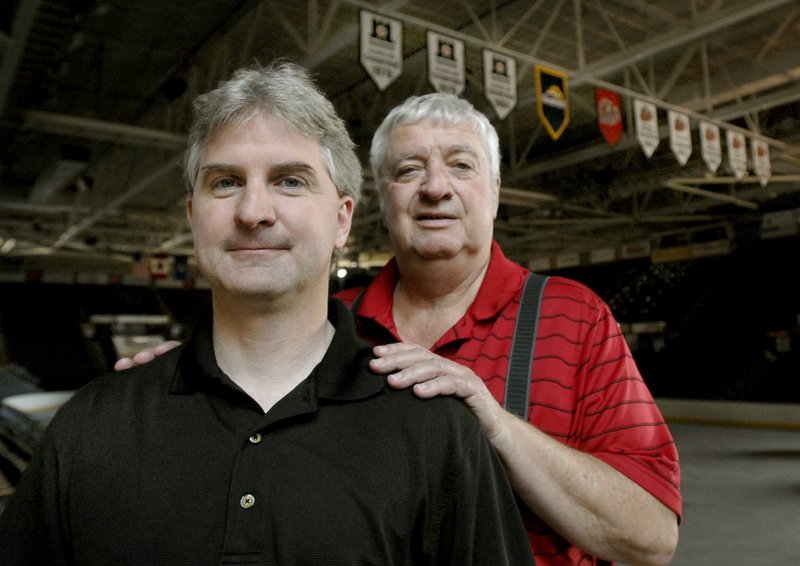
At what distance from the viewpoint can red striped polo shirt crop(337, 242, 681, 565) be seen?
4.83 ft

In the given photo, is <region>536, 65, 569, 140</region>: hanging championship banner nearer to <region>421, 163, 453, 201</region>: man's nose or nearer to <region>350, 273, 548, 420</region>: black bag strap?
<region>421, 163, 453, 201</region>: man's nose

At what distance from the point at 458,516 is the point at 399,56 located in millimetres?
5469

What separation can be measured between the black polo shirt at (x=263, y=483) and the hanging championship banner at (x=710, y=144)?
9356 millimetres

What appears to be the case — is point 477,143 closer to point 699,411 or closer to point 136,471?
point 136,471

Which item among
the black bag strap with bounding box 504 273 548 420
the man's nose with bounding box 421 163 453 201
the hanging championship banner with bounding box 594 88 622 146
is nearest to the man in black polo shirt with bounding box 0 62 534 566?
the black bag strap with bounding box 504 273 548 420

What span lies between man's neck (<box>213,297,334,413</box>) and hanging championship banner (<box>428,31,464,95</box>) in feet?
17.3

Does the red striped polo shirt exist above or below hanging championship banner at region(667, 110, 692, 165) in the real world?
below

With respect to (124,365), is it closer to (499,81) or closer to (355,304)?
(355,304)

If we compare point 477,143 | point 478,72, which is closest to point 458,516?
point 477,143

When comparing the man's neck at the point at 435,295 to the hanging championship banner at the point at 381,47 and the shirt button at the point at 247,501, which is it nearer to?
the shirt button at the point at 247,501

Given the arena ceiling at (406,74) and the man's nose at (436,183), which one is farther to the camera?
the arena ceiling at (406,74)

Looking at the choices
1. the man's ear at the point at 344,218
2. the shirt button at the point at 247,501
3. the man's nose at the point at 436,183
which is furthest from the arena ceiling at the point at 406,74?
the shirt button at the point at 247,501

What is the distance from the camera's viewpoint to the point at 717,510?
6664 millimetres

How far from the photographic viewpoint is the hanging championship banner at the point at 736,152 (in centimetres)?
1009
